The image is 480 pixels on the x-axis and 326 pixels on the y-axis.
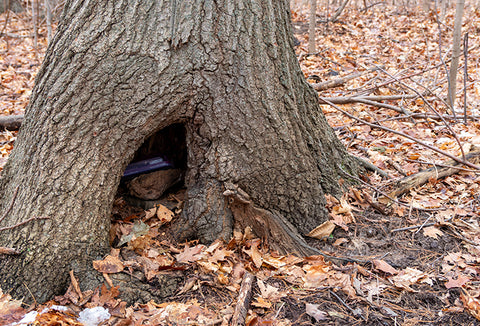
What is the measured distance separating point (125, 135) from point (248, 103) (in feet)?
2.68

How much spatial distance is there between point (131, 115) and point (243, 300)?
1303 mm

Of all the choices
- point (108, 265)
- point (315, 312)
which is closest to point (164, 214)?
point (108, 265)

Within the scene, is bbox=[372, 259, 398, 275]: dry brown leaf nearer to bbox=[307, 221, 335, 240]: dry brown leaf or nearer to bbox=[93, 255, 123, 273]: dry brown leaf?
bbox=[307, 221, 335, 240]: dry brown leaf

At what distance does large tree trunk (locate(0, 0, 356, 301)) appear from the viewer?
219 centimetres

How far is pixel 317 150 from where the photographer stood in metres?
2.88

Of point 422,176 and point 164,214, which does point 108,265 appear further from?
point 422,176

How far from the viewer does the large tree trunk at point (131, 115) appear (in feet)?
7.18

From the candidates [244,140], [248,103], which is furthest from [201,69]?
[244,140]

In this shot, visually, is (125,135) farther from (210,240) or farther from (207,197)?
(210,240)

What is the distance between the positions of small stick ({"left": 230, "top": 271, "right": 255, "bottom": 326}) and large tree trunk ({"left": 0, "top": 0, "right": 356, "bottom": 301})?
1.41ft

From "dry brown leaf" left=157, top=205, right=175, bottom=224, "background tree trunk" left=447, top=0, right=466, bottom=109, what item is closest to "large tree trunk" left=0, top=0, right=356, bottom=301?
"dry brown leaf" left=157, top=205, right=175, bottom=224

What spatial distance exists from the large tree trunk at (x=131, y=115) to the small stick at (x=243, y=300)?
43 cm

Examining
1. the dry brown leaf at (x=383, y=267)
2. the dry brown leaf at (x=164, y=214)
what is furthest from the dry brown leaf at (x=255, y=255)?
the dry brown leaf at (x=383, y=267)

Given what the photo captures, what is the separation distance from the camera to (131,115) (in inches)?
90.7
